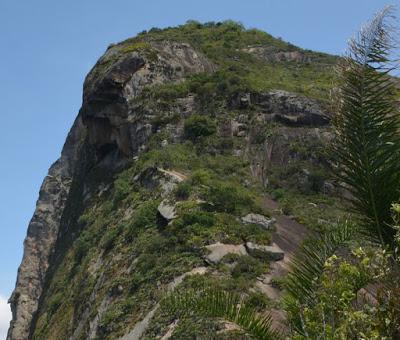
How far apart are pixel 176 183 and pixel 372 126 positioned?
2311 cm

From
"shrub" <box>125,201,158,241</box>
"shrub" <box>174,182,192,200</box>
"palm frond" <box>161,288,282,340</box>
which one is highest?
"shrub" <box>174,182,192,200</box>

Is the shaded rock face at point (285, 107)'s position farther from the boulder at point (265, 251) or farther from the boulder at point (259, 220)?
the boulder at point (265, 251)

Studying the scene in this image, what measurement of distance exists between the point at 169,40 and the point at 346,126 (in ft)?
136

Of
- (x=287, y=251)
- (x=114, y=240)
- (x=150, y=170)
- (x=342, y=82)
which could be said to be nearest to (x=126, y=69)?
(x=150, y=170)

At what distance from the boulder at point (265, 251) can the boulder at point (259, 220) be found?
1.91 meters

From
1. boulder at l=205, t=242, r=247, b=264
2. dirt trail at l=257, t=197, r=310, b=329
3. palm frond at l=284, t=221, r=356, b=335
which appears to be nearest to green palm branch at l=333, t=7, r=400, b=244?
palm frond at l=284, t=221, r=356, b=335

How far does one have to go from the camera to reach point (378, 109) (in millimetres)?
6527

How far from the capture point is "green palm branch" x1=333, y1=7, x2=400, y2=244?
6.44m

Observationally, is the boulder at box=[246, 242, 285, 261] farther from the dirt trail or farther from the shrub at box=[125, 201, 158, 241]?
the shrub at box=[125, 201, 158, 241]

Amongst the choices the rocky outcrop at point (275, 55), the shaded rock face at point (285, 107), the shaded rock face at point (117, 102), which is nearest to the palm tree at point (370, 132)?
the shaded rock face at point (117, 102)

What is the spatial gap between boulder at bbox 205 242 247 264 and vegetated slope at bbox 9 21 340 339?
1.6 inches

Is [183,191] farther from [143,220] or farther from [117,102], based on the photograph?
[117,102]

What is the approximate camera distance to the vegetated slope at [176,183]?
72.6ft

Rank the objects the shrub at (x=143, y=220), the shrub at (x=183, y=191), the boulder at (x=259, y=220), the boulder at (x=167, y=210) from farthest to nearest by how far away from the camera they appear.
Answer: the shrub at (x=143, y=220) → the shrub at (x=183, y=191) → the boulder at (x=167, y=210) → the boulder at (x=259, y=220)
